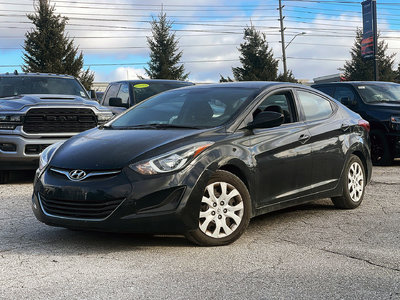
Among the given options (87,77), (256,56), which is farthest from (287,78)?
(87,77)

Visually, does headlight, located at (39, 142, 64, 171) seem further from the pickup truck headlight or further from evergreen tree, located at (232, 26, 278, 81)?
evergreen tree, located at (232, 26, 278, 81)

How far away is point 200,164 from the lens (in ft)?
15.5

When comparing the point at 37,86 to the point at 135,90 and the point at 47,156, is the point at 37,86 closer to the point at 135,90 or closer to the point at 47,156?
the point at 135,90

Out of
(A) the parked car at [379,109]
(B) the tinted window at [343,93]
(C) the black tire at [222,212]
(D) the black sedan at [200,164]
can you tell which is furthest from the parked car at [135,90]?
(C) the black tire at [222,212]

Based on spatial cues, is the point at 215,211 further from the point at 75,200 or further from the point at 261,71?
the point at 261,71

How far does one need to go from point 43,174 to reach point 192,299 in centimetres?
217

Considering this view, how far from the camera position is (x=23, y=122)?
8.72 meters

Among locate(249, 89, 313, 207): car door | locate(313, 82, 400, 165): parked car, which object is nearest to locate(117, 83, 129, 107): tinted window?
locate(313, 82, 400, 165): parked car

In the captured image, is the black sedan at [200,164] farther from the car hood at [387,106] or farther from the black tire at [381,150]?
the car hood at [387,106]

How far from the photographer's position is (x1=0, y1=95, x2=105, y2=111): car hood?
29.0 feet

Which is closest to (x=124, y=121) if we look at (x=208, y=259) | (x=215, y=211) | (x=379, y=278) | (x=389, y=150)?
(x=215, y=211)

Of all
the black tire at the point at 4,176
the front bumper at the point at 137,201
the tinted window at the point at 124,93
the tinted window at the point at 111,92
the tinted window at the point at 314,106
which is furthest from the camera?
the tinted window at the point at 111,92

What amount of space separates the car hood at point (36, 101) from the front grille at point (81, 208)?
14.2ft

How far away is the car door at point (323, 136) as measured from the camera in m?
6.10
